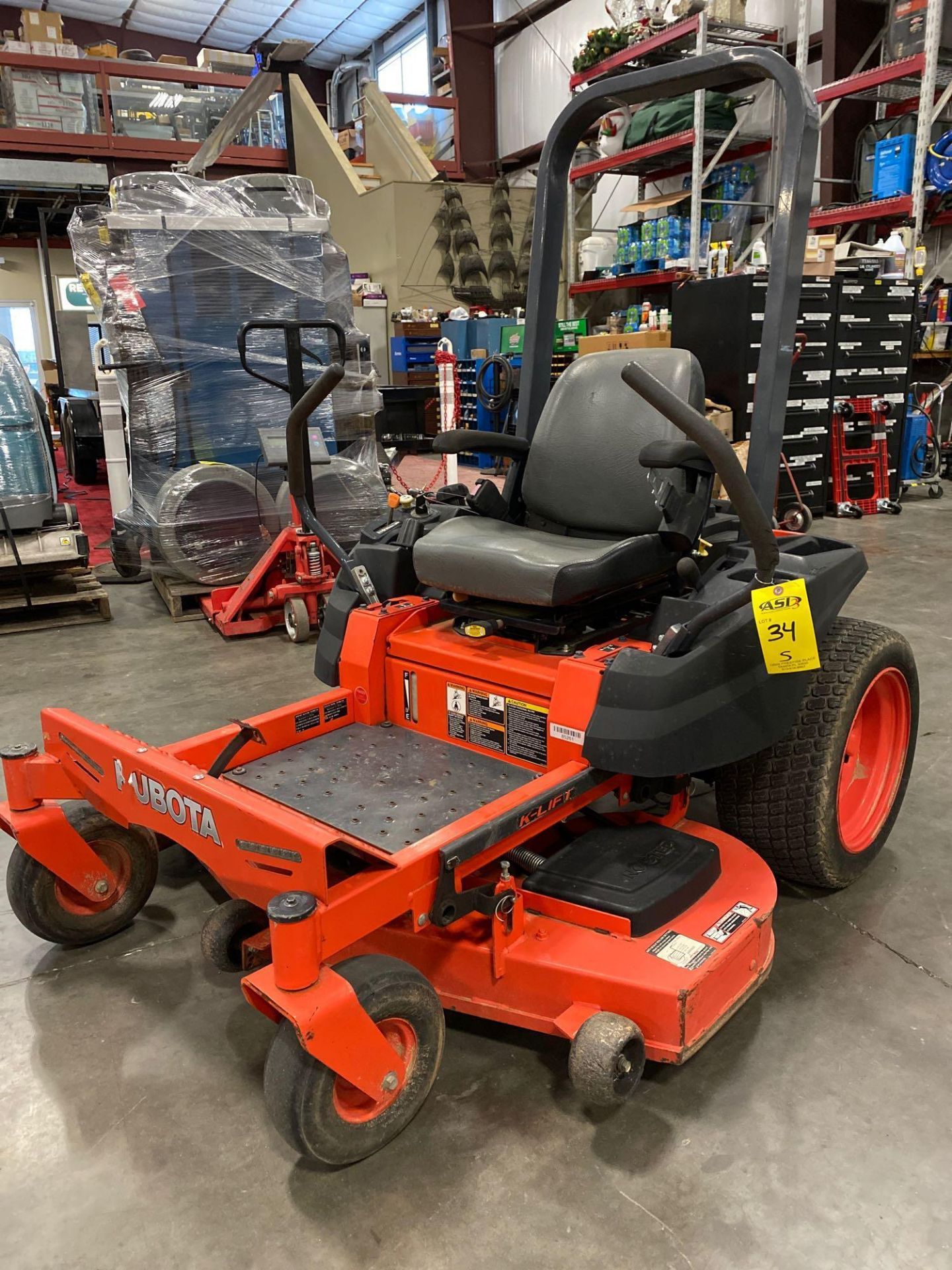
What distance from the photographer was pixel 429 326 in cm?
1293

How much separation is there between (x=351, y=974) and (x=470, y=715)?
904mm

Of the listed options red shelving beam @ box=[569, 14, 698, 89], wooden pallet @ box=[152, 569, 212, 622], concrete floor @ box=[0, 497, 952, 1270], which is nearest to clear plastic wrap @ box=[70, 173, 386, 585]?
wooden pallet @ box=[152, 569, 212, 622]

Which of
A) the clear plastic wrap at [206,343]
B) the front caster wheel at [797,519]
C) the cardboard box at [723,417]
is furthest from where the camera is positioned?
the cardboard box at [723,417]

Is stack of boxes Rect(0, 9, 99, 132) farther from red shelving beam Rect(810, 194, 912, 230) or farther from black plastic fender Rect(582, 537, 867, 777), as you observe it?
black plastic fender Rect(582, 537, 867, 777)

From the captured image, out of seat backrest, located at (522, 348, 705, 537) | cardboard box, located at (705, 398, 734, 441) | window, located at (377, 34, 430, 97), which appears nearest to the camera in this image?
seat backrest, located at (522, 348, 705, 537)

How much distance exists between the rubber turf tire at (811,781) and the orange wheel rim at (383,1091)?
1086 millimetres

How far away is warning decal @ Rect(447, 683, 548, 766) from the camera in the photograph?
2244 mm

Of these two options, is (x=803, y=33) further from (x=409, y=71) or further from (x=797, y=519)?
(x=409, y=71)

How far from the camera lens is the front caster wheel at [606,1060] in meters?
1.64

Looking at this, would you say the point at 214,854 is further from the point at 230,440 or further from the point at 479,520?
the point at 230,440

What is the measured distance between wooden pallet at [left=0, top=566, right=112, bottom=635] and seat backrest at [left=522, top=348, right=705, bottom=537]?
3.32 m

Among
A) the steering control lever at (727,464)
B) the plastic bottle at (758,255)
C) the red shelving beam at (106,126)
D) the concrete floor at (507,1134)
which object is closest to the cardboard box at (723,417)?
the plastic bottle at (758,255)

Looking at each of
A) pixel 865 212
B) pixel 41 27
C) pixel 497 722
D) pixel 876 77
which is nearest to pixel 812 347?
pixel 865 212

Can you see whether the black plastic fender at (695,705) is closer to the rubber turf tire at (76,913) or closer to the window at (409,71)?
the rubber turf tire at (76,913)
